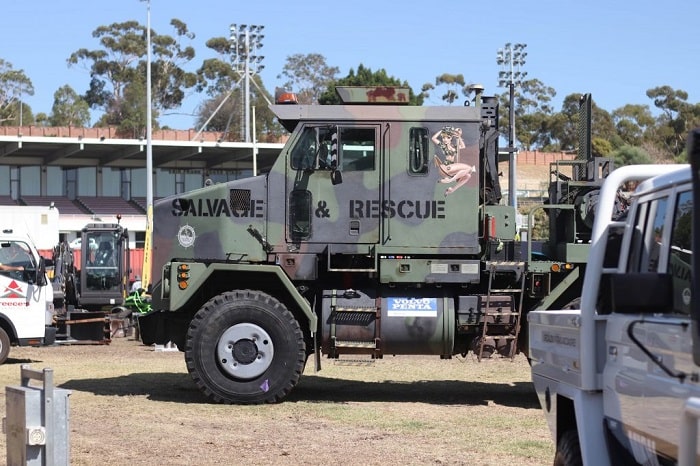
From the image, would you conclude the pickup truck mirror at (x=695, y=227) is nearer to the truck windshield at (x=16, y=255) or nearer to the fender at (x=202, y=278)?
the fender at (x=202, y=278)

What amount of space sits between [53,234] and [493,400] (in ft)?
68.8

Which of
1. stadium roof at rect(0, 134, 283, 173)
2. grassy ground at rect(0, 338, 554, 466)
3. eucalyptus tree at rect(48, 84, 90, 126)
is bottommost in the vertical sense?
grassy ground at rect(0, 338, 554, 466)

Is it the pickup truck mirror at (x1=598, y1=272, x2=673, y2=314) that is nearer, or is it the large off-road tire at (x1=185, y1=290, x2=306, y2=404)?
the pickup truck mirror at (x1=598, y1=272, x2=673, y2=314)

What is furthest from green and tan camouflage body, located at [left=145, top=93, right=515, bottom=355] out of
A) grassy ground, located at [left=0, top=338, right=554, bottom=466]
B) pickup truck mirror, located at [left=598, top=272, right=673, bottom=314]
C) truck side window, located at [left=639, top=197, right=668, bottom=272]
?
pickup truck mirror, located at [left=598, top=272, right=673, bottom=314]

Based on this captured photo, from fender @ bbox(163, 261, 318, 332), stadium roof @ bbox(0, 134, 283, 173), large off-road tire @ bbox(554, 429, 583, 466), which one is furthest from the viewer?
stadium roof @ bbox(0, 134, 283, 173)

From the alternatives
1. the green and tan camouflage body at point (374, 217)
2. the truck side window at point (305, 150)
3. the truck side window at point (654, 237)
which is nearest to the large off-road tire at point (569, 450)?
the truck side window at point (654, 237)

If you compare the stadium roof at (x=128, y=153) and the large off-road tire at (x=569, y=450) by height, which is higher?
the stadium roof at (x=128, y=153)

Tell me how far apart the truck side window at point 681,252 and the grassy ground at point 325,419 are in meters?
4.82

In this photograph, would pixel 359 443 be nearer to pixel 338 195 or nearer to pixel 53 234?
pixel 338 195

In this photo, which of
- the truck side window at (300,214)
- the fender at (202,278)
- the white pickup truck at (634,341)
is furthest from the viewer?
the truck side window at (300,214)

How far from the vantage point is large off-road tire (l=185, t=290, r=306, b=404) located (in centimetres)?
1348

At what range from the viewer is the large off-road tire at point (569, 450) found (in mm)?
6340

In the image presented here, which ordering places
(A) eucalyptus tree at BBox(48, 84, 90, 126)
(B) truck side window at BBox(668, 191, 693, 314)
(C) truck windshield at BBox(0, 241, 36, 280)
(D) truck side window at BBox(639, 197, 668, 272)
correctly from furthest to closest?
(A) eucalyptus tree at BBox(48, 84, 90, 126) → (C) truck windshield at BBox(0, 241, 36, 280) → (D) truck side window at BBox(639, 197, 668, 272) → (B) truck side window at BBox(668, 191, 693, 314)

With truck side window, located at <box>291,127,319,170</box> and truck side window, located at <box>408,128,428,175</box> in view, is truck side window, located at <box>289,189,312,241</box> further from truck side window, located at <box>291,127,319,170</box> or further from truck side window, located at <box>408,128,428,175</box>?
truck side window, located at <box>408,128,428,175</box>
